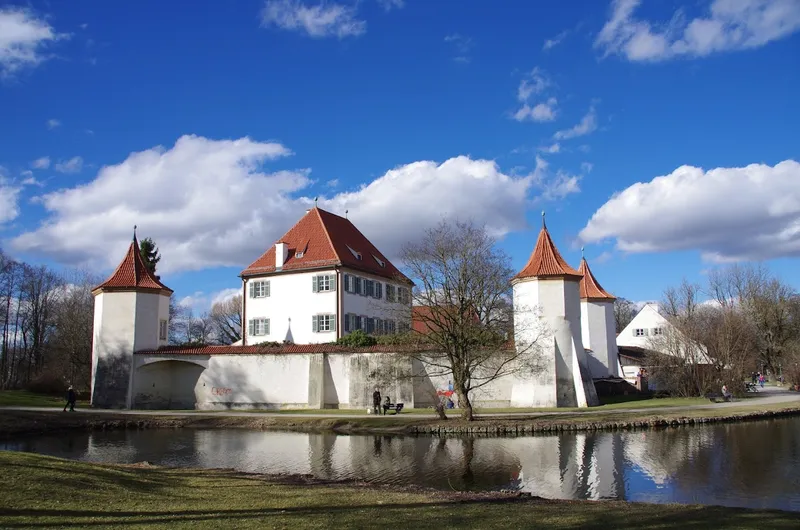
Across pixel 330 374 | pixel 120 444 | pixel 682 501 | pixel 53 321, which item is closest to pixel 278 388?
pixel 330 374

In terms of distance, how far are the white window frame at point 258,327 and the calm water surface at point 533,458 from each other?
14732 millimetres

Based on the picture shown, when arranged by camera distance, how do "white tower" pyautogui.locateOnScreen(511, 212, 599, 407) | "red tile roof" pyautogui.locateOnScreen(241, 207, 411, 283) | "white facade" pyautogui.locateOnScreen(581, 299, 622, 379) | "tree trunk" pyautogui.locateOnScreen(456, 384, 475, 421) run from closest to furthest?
"tree trunk" pyautogui.locateOnScreen(456, 384, 475, 421) < "white tower" pyautogui.locateOnScreen(511, 212, 599, 407) < "red tile roof" pyautogui.locateOnScreen(241, 207, 411, 283) < "white facade" pyautogui.locateOnScreen(581, 299, 622, 379)

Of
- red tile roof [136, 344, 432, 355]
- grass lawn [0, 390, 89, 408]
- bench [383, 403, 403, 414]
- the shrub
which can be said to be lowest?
bench [383, 403, 403, 414]

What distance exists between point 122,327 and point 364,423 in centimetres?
1734

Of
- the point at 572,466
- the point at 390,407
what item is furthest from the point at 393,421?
the point at 572,466

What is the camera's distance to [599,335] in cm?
4369

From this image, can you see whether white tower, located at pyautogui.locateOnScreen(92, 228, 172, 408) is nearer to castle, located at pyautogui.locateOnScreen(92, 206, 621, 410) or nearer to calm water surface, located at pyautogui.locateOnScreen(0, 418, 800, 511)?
castle, located at pyautogui.locateOnScreen(92, 206, 621, 410)

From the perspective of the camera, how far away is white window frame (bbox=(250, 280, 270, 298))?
1681 inches

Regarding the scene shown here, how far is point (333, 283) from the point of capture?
1599 inches

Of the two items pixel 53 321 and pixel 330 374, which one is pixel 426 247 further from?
pixel 53 321

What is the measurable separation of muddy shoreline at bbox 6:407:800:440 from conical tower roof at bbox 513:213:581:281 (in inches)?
333

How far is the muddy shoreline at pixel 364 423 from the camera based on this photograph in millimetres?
25375

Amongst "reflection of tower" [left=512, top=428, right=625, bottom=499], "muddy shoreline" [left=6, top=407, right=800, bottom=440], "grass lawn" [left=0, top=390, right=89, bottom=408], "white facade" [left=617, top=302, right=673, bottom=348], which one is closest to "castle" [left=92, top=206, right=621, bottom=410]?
"grass lawn" [left=0, top=390, right=89, bottom=408]

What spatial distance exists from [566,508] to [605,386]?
3181 centimetres
